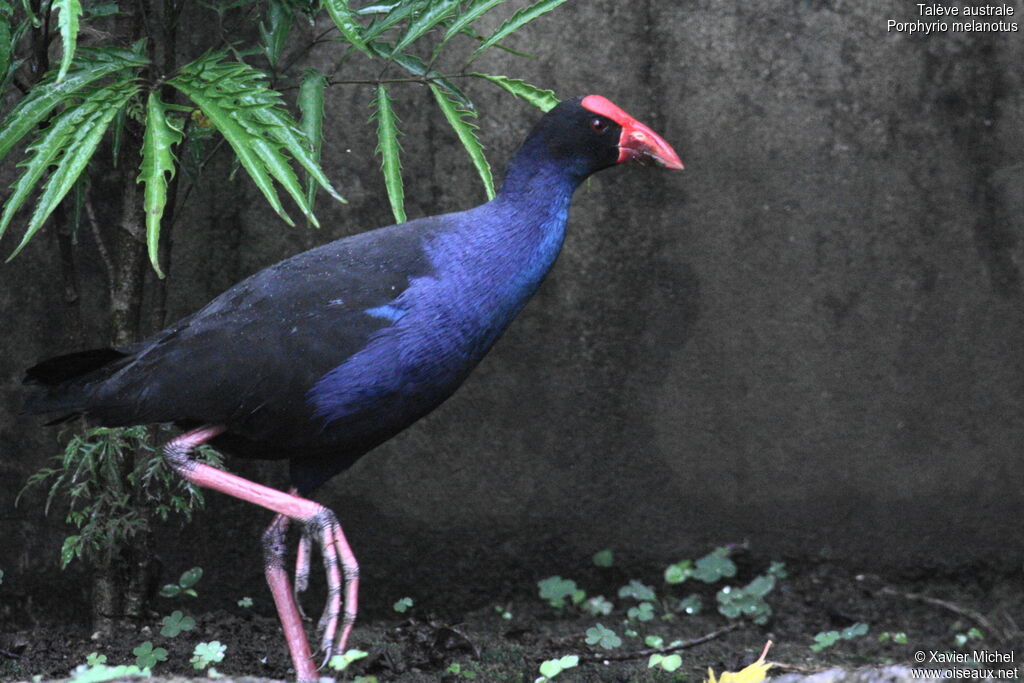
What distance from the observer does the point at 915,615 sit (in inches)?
144

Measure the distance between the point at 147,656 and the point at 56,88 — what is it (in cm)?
143

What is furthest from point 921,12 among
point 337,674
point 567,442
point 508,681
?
point 337,674

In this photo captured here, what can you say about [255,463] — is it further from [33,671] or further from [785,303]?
[785,303]

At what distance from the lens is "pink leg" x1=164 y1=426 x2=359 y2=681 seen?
2346 mm

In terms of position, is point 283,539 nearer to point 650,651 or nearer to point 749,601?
point 650,651

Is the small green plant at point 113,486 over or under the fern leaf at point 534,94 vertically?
under

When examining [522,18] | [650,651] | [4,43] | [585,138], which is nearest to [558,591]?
[650,651]

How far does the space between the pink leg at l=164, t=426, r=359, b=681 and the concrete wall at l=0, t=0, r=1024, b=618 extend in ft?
2.47

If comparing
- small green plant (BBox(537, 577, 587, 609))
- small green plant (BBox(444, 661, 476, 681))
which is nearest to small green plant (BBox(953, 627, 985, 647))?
small green plant (BBox(537, 577, 587, 609))

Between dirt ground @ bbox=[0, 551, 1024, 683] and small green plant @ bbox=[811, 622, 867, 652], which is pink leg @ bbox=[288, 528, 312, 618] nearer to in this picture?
dirt ground @ bbox=[0, 551, 1024, 683]

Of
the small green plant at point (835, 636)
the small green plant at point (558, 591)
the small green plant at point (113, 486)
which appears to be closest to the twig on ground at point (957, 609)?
the small green plant at point (835, 636)

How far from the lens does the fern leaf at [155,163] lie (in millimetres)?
2465

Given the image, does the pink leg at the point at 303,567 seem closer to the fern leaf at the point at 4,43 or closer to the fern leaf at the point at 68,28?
the fern leaf at the point at 68,28

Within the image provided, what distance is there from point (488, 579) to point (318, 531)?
4.37 feet
